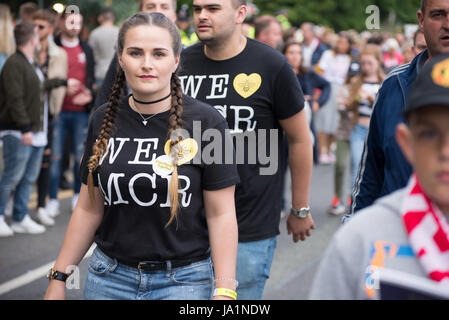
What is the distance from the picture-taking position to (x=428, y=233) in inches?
60.7

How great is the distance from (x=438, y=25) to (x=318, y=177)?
8.26 metres

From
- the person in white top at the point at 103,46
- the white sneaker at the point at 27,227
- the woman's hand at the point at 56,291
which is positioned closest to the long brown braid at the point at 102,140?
the woman's hand at the point at 56,291

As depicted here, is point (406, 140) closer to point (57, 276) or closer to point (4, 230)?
point (57, 276)

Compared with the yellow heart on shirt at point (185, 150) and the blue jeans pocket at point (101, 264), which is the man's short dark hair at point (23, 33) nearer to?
the blue jeans pocket at point (101, 264)

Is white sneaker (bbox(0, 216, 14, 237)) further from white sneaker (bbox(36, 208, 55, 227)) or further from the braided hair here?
the braided hair

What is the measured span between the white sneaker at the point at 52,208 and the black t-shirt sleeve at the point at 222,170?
5.41m

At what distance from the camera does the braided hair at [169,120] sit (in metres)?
2.80

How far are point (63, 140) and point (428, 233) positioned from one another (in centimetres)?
713

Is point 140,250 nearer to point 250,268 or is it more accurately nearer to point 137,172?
point 137,172

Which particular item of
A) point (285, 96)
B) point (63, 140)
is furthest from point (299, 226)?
point (63, 140)

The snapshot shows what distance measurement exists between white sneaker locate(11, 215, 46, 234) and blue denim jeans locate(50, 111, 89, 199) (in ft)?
2.54
